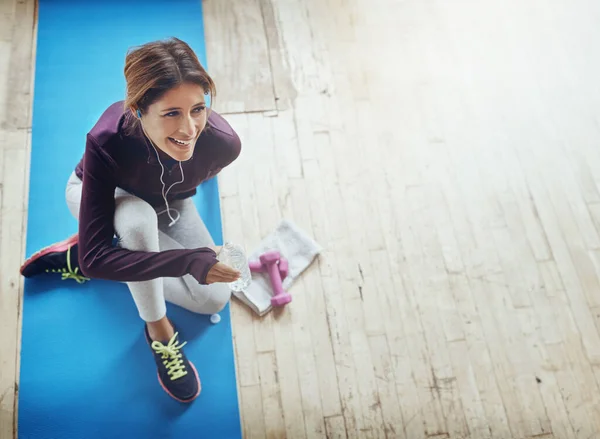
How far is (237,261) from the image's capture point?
6.27 feet

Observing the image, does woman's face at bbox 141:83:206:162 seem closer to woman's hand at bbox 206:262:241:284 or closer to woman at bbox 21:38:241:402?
woman at bbox 21:38:241:402

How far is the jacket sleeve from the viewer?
61.2 inches

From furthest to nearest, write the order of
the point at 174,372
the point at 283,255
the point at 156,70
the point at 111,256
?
1. the point at 283,255
2. the point at 174,372
3. the point at 111,256
4. the point at 156,70

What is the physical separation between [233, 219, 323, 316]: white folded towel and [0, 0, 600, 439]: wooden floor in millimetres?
45

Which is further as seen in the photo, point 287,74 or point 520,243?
point 287,74

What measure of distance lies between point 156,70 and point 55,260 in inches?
37.2

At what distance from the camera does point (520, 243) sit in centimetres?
223

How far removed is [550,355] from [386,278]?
619mm

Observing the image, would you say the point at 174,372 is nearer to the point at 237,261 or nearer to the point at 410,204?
the point at 237,261

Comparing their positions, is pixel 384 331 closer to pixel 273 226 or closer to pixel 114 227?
pixel 273 226

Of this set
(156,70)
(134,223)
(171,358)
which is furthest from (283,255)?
(156,70)

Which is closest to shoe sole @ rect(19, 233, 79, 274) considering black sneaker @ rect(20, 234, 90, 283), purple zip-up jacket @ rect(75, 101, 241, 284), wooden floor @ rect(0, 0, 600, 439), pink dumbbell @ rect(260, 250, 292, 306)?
black sneaker @ rect(20, 234, 90, 283)

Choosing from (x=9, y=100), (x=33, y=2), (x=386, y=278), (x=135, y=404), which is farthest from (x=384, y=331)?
(x=33, y=2)

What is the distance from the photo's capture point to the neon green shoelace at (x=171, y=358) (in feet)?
6.14
